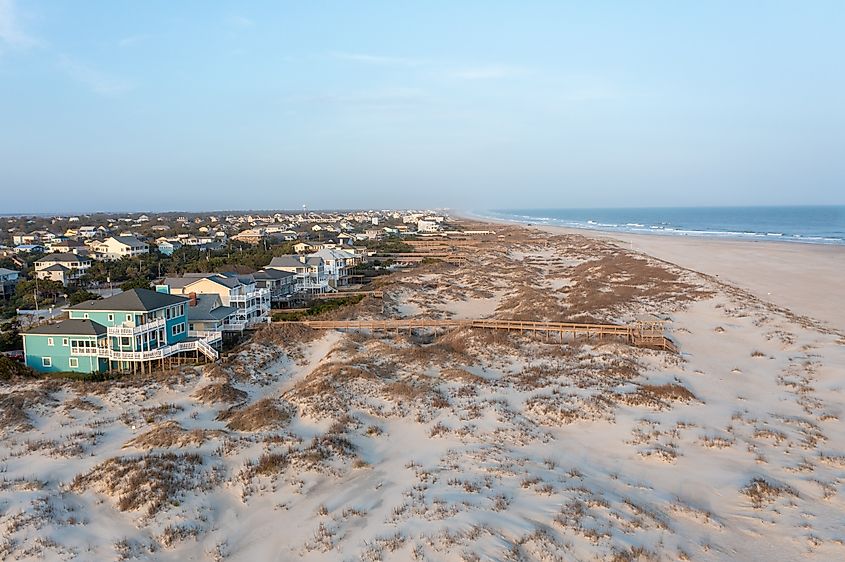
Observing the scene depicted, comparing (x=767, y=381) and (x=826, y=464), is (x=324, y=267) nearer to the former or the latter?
(x=767, y=381)

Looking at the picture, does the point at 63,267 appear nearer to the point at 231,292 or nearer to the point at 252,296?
the point at 252,296

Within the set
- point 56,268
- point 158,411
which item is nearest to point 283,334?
point 158,411

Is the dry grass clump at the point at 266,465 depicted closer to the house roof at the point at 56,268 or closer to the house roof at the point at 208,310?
the house roof at the point at 208,310

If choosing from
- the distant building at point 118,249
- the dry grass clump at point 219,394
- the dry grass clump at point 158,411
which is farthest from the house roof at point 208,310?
the distant building at point 118,249

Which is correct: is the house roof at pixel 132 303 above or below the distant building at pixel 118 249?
above

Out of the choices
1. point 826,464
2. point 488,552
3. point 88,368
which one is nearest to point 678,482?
point 826,464

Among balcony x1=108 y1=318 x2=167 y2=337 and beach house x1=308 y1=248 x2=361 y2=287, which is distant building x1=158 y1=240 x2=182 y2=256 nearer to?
beach house x1=308 y1=248 x2=361 y2=287

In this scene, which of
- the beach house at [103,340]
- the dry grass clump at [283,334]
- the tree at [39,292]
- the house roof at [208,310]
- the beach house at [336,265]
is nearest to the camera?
the beach house at [103,340]
